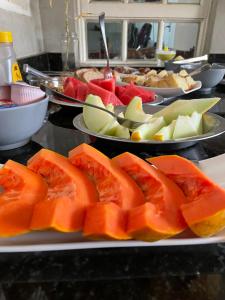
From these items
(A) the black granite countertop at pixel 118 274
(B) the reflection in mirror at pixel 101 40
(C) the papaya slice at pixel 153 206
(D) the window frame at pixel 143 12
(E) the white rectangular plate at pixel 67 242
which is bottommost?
(A) the black granite countertop at pixel 118 274

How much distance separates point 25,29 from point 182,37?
4.30 feet

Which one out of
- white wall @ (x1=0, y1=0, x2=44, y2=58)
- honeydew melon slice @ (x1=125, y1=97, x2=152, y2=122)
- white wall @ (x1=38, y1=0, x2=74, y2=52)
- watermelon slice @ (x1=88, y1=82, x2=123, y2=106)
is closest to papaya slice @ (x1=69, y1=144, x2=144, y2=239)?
honeydew melon slice @ (x1=125, y1=97, x2=152, y2=122)

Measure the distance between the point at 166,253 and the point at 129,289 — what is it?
0.07 meters

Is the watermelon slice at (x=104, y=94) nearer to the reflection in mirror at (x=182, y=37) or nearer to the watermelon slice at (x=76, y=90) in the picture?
the watermelon slice at (x=76, y=90)

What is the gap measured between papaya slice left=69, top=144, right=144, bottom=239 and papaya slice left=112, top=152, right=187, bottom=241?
0.04ft

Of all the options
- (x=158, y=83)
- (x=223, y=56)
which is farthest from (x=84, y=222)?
(x=223, y=56)

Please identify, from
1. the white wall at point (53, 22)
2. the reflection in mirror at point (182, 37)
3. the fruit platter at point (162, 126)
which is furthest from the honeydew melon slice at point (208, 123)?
the reflection in mirror at point (182, 37)

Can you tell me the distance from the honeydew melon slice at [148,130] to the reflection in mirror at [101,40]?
171 centimetres

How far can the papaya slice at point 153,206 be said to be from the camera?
254 millimetres

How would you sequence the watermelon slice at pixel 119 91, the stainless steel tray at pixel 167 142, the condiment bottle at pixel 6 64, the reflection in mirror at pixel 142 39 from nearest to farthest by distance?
the stainless steel tray at pixel 167 142, the condiment bottle at pixel 6 64, the watermelon slice at pixel 119 91, the reflection in mirror at pixel 142 39

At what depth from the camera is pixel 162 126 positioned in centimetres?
57

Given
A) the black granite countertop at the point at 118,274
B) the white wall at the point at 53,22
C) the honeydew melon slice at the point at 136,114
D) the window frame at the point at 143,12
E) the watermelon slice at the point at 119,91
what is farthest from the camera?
the window frame at the point at 143,12

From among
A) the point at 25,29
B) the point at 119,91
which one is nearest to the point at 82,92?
the point at 119,91

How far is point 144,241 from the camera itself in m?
0.26
